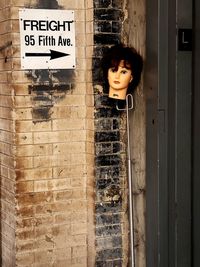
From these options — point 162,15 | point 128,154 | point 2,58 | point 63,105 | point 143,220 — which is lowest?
point 143,220

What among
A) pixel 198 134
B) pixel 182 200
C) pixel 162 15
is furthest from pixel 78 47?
pixel 182 200

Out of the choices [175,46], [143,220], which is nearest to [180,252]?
[143,220]

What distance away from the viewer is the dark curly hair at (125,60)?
4066 mm

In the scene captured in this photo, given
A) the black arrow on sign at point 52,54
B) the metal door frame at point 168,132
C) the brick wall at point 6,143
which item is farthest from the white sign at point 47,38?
the metal door frame at point 168,132

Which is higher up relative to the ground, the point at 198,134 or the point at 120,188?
the point at 198,134

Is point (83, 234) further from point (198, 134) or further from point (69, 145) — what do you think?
point (198, 134)

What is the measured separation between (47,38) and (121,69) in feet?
1.99

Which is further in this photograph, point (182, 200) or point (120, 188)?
point (120, 188)

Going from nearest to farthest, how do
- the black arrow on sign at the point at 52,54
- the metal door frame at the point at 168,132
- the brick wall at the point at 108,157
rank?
the metal door frame at the point at 168,132 < the black arrow on sign at the point at 52,54 < the brick wall at the point at 108,157

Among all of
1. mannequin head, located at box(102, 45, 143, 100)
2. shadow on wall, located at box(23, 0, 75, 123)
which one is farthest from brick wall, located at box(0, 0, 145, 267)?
mannequin head, located at box(102, 45, 143, 100)

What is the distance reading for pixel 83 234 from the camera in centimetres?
436

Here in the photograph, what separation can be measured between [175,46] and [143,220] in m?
1.39

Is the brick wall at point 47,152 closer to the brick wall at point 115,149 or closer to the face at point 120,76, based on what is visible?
the brick wall at point 115,149

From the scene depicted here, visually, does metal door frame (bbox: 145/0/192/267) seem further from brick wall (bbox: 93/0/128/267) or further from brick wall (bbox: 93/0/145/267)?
brick wall (bbox: 93/0/128/267)
